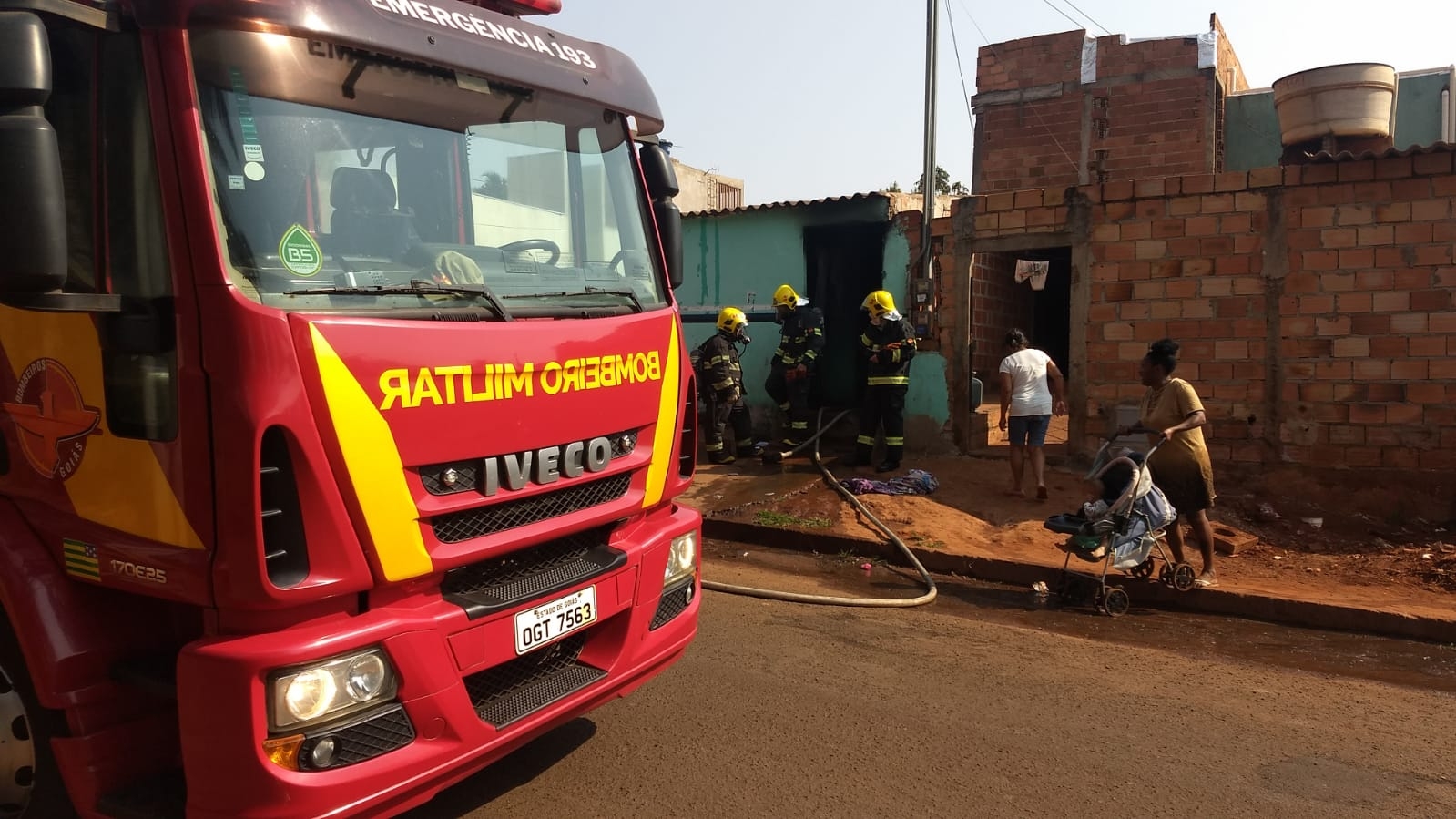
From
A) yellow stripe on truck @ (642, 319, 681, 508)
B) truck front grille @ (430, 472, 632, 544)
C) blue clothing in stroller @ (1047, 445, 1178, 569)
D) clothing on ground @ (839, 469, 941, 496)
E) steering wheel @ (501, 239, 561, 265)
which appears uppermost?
steering wheel @ (501, 239, 561, 265)

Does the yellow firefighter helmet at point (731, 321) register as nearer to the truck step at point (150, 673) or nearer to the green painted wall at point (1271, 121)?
the truck step at point (150, 673)

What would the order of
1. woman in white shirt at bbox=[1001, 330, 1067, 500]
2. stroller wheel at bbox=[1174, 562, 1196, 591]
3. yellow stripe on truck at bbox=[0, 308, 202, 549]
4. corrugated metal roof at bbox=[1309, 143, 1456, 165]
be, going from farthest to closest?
woman in white shirt at bbox=[1001, 330, 1067, 500] → corrugated metal roof at bbox=[1309, 143, 1456, 165] → stroller wheel at bbox=[1174, 562, 1196, 591] → yellow stripe on truck at bbox=[0, 308, 202, 549]

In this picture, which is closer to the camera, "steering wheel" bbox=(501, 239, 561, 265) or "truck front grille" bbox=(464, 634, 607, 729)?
"truck front grille" bbox=(464, 634, 607, 729)

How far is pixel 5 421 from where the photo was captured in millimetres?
2816

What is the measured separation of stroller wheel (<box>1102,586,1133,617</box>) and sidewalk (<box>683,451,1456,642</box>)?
0.38 metres

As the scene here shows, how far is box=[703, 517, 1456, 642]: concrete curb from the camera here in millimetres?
5613

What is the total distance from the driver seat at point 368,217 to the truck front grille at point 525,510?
78 centimetres

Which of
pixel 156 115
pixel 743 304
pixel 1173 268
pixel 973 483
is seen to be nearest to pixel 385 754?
pixel 156 115

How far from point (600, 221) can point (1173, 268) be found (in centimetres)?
667

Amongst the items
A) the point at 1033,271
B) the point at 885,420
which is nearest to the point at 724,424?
the point at 885,420

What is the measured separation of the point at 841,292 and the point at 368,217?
385 inches

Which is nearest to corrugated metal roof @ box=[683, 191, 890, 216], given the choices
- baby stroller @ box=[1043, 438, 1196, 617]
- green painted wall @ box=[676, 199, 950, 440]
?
green painted wall @ box=[676, 199, 950, 440]

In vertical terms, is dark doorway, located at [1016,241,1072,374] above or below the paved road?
above

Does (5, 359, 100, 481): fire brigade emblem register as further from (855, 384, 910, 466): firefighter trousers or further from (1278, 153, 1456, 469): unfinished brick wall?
(1278, 153, 1456, 469): unfinished brick wall
